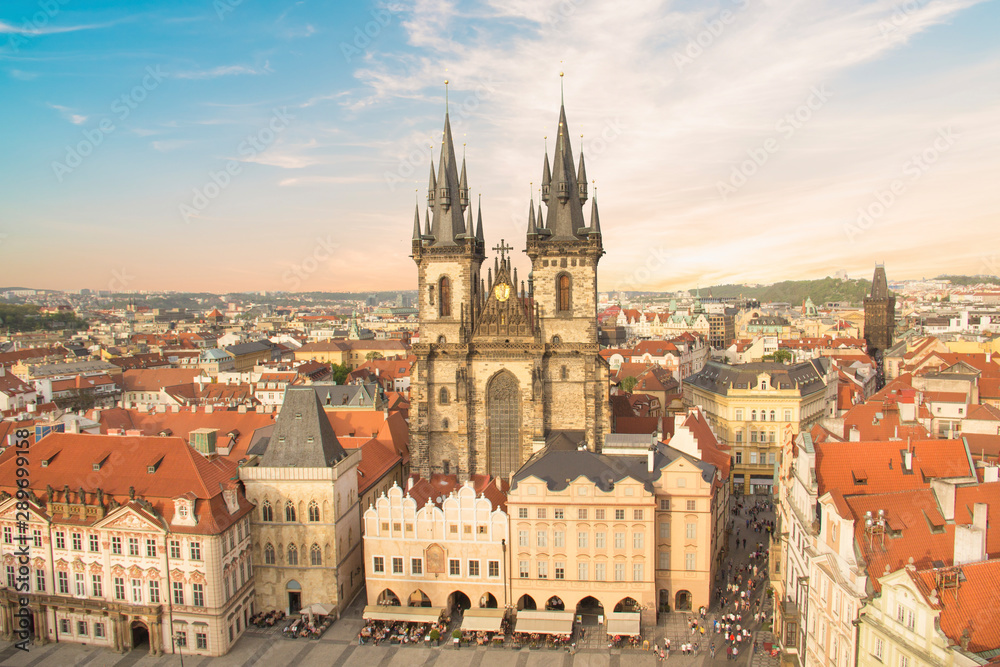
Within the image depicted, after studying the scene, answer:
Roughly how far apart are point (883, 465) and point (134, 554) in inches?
1822

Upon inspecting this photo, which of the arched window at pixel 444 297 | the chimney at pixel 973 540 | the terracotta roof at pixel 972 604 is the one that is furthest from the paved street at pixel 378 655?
the arched window at pixel 444 297

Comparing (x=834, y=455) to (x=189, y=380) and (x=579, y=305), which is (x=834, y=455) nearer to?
(x=579, y=305)

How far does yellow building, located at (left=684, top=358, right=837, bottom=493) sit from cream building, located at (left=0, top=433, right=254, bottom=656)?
5533 centimetres

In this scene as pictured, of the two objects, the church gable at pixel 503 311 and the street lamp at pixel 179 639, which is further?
the church gable at pixel 503 311

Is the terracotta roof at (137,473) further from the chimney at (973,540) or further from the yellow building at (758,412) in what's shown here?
the yellow building at (758,412)

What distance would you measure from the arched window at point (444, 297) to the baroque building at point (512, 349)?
0.12 m

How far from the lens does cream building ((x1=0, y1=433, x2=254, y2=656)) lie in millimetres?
44625

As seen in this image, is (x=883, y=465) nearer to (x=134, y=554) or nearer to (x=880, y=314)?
(x=134, y=554)

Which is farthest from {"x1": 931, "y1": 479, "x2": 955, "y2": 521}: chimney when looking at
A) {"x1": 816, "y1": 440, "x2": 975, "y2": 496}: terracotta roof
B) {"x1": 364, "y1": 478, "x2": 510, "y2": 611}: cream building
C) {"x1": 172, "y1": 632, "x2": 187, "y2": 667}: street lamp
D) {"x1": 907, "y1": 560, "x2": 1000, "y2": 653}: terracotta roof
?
{"x1": 172, "y1": 632, "x2": 187, "y2": 667}: street lamp

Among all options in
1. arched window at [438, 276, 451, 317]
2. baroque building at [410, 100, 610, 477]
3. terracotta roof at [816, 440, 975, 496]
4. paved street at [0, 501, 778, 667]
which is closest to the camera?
terracotta roof at [816, 440, 975, 496]

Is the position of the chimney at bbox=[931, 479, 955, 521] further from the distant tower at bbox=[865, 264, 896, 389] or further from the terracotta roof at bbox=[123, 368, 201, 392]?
the distant tower at bbox=[865, 264, 896, 389]

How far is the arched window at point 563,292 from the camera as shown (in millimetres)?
65500

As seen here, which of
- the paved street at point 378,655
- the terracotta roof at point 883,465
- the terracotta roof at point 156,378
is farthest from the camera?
the terracotta roof at point 156,378

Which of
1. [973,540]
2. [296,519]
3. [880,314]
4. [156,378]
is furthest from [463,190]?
[880,314]
